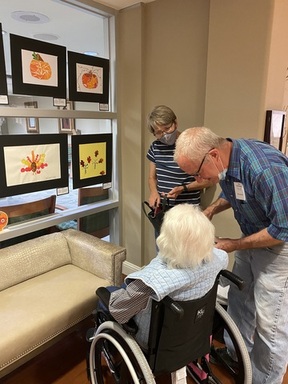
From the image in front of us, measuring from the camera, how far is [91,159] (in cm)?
253

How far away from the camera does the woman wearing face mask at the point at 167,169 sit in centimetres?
207

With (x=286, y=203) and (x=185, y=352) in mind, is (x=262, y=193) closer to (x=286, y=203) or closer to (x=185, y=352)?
(x=286, y=203)

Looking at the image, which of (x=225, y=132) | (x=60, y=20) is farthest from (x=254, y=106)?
(x=60, y=20)

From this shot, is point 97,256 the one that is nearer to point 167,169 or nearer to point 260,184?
point 167,169

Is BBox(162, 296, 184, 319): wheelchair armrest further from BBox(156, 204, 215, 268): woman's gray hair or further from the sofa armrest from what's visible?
the sofa armrest

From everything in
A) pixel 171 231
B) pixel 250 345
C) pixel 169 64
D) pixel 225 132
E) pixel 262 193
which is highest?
Result: pixel 169 64

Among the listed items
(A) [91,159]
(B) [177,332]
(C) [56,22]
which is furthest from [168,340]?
(C) [56,22]

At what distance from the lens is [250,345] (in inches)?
68.6

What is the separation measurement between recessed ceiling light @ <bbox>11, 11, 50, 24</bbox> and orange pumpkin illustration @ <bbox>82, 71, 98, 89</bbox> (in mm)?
806

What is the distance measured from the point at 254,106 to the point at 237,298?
1.23m

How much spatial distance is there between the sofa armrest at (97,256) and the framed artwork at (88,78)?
1147 mm

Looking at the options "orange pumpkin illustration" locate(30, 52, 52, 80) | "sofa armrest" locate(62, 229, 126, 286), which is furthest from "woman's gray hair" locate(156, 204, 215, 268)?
"orange pumpkin illustration" locate(30, 52, 52, 80)

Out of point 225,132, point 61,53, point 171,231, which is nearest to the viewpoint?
point 171,231

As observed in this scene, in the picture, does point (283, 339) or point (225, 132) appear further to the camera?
point (225, 132)
